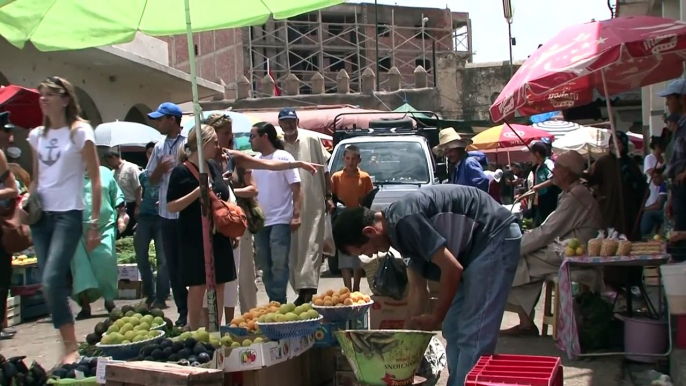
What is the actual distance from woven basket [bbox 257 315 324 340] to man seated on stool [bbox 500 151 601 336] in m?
2.84

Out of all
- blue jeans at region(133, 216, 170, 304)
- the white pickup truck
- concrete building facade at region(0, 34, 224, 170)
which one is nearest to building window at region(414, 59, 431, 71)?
concrete building facade at region(0, 34, 224, 170)

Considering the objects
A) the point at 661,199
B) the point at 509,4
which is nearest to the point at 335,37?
the point at 509,4

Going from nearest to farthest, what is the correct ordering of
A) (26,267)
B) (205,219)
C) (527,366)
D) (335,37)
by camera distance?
1. (527,366)
2. (205,219)
3. (26,267)
4. (335,37)

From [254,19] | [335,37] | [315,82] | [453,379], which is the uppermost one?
[335,37]

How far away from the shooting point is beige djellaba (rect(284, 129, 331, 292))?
27.9ft

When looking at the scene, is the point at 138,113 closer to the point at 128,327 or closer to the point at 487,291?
the point at 128,327

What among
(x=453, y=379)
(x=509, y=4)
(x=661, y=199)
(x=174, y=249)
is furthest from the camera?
(x=509, y=4)

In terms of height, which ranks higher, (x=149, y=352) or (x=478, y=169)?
(x=478, y=169)

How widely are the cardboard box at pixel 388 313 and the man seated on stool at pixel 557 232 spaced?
1.31m

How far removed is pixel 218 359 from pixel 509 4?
2291 cm

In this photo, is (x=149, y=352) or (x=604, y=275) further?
(x=604, y=275)

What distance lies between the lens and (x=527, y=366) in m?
3.96

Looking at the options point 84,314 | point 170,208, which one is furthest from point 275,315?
point 84,314

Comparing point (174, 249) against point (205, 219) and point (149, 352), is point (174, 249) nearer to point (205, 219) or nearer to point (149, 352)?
point (205, 219)
